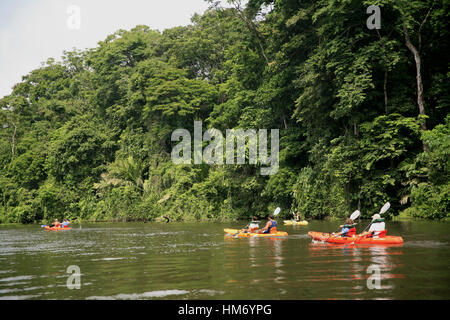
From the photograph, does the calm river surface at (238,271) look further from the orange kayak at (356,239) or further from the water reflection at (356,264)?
the orange kayak at (356,239)

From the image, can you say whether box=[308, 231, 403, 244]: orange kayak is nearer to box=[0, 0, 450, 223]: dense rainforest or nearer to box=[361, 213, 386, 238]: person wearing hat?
box=[361, 213, 386, 238]: person wearing hat

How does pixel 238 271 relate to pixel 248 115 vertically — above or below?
below

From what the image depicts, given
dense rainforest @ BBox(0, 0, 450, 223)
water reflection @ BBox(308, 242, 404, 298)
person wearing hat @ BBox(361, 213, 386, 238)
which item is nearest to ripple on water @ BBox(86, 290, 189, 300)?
water reflection @ BBox(308, 242, 404, 298)

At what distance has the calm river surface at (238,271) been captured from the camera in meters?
7.43

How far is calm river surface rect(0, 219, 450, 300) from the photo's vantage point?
7434 mm

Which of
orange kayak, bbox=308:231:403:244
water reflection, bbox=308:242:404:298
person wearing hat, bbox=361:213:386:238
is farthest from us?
person wearing hat, bbox=361:213:386:238

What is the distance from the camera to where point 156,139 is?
1565 inches

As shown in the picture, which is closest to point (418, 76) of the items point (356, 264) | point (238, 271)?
point (356, 264)

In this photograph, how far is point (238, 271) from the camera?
965 cm

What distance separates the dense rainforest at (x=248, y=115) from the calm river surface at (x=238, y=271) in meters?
7.81

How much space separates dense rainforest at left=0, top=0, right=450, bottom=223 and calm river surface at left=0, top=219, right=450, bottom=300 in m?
7.81

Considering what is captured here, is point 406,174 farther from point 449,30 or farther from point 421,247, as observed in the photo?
point 421,247

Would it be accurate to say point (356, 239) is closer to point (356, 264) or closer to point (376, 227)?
point (376, 227)

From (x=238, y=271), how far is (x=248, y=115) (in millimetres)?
22477
